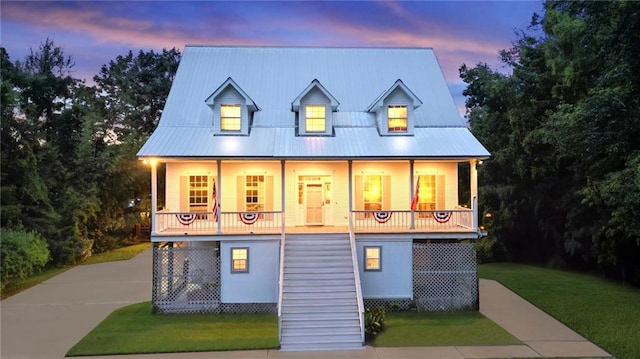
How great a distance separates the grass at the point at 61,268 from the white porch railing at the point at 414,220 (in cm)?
1754

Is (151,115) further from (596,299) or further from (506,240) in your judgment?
(596,299)

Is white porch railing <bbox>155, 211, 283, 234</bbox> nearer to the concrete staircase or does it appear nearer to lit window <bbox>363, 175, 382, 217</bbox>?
the concrete staircase

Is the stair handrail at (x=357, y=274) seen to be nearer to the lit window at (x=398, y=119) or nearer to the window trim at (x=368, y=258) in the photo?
the window trim at (x=368, y=258)

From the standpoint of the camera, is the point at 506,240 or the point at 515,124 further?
the point at 506,240

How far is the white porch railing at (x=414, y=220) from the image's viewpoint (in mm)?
20781

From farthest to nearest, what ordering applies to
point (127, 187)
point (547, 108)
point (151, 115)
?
point (151, 115), point (127, 187), point (547, 108)

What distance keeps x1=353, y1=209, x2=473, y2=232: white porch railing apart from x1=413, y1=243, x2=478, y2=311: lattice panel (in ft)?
2.73

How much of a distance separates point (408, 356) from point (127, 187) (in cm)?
3480

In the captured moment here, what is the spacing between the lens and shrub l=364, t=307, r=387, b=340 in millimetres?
16953

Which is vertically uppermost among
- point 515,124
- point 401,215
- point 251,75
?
point 251,75

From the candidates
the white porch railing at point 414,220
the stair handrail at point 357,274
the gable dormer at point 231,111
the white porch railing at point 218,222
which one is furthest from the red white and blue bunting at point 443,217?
the gable dormer at point 231,111

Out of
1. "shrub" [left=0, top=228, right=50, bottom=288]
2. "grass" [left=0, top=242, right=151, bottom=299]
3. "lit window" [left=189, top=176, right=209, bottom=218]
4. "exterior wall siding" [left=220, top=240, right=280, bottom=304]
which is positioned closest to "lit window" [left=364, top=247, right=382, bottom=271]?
"exterior wall siding" [left=220, top=240, right=280, bottom=304]

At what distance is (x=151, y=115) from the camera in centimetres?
5109

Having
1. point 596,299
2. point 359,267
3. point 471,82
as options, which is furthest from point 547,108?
point 359,267
